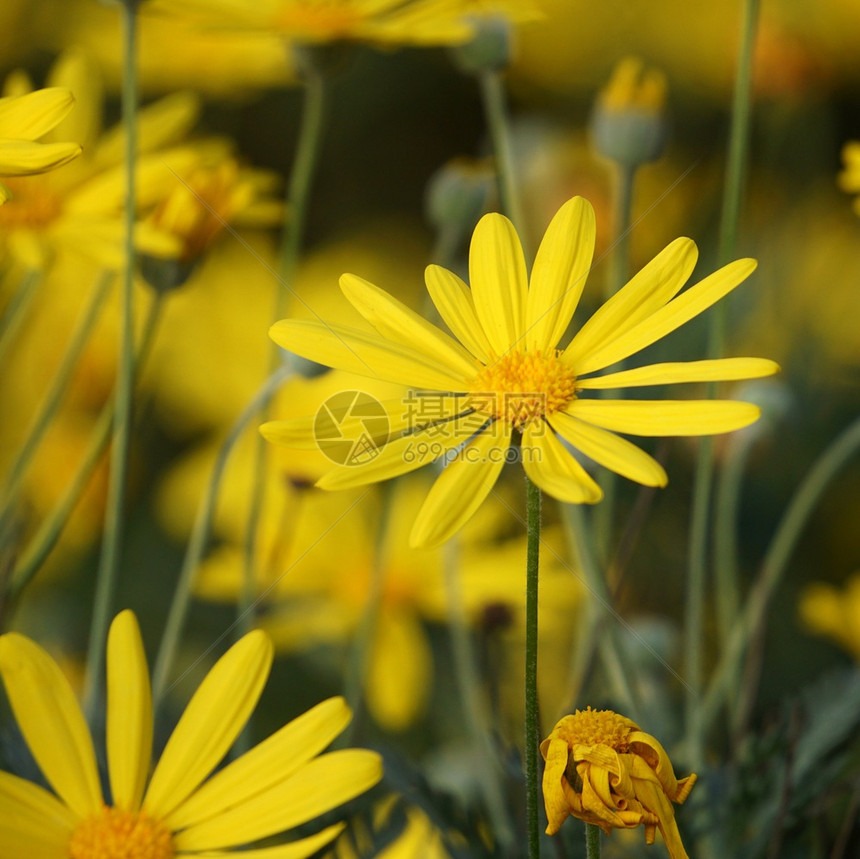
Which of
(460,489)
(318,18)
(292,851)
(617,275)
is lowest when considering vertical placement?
(292,851)

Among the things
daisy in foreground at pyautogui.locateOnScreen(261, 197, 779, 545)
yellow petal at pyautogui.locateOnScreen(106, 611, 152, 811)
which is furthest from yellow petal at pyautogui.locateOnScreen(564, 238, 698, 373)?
yellow petal at pyautogui.locateOnScreen(106, 611, 152, 811)

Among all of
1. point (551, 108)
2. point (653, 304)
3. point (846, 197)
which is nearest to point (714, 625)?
point (653, 304)

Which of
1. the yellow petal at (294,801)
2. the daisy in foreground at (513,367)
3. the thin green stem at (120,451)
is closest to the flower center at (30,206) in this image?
the thin green stem at (120,451)

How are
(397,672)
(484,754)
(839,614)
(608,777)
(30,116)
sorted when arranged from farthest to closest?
(397,672)
(839,614)
(484,754)
(30,116)
(608,777)

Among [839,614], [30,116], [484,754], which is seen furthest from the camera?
[839,614]

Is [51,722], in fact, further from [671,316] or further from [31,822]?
[671,316]

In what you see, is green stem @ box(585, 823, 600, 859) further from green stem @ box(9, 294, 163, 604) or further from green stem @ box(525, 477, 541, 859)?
green stem @ box(9, 294, 163, 604)

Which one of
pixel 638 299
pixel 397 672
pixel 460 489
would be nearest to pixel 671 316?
pixel 638 299
